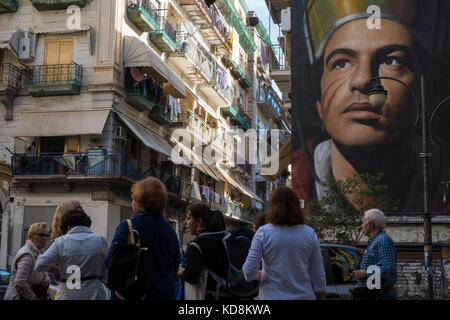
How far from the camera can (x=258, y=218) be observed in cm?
802

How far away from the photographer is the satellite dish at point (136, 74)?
27.2 m

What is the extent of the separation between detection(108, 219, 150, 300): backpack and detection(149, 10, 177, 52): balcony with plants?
84.4 feet

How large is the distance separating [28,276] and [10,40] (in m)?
22.0

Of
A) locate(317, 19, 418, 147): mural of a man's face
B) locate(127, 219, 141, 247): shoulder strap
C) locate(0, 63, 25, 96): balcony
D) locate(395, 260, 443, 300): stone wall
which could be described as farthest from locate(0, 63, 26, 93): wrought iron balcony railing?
locate(127, 219, 141, 247): shoulder strap

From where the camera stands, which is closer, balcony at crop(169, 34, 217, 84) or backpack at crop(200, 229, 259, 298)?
backpack at crop(200, 229, 259, 298)

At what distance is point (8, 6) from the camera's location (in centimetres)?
2694

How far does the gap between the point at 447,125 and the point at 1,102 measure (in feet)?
62.8

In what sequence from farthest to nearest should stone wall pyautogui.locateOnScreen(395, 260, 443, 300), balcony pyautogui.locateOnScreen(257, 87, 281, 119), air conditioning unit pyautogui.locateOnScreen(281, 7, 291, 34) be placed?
balcony pyautogui.locateOnScreen(257, 87, 281, 119), air conditioning unit pyautogui.locateOnScreen(281, 7, 291, 34), stone wall pyautogui.locateOnScreen(395, 260, 443, 300)

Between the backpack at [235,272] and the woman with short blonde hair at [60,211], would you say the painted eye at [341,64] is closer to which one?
the backpack at [235,272]

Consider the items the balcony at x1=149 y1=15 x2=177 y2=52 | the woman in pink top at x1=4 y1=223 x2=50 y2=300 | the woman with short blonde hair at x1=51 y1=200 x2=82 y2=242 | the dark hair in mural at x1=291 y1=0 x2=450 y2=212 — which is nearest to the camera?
the woman with short blonde hair at x1=51 y1=200 x2=82 y2=242

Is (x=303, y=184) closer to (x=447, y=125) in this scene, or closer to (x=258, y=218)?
(x=447, y=125)

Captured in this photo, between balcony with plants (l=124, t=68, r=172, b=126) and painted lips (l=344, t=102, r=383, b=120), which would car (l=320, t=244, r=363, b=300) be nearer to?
painted lips (l=344, t=102, r=383, b=120)

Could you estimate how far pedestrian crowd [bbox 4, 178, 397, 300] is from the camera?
498cm
